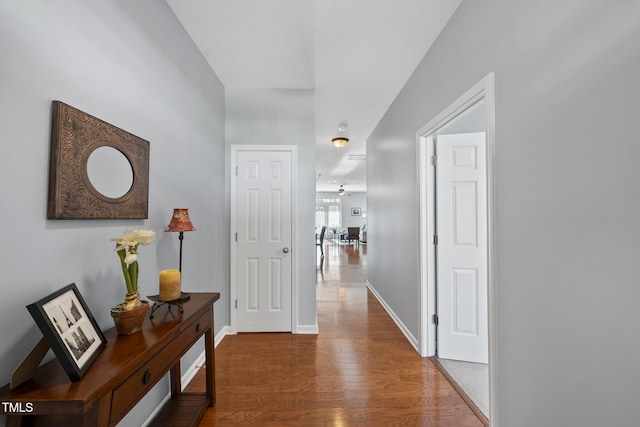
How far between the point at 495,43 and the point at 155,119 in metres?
2.07

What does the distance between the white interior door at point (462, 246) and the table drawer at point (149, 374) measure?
2039mm

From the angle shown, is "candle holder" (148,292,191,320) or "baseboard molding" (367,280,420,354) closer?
"candle holder" (148,292,191,320)

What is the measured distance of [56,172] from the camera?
1000mm

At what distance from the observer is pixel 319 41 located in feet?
6.88

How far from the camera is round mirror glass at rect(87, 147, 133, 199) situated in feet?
3.89

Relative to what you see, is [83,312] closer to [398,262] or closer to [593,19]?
[593,19]

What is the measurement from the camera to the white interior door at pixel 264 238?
2.94 meters

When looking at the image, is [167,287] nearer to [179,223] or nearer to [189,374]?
[179,223]

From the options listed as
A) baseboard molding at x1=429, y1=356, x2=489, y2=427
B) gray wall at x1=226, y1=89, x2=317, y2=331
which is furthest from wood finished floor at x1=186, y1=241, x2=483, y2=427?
gray wall at x1=226, y1=89, x2=317, y2=331

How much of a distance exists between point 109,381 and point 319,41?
7.89ft

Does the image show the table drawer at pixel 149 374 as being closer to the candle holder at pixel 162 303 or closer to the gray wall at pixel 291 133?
the candle holder at pixel 162 303

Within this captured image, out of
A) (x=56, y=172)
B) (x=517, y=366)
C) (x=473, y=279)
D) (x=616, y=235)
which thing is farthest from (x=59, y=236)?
(x=473, y=279)

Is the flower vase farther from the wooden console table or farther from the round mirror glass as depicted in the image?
the round mirror glass

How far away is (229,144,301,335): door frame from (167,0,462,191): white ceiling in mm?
704
